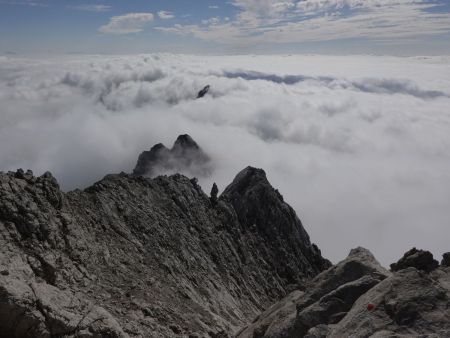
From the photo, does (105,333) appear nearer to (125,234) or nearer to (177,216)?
(125,234)

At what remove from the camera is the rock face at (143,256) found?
27642 mm

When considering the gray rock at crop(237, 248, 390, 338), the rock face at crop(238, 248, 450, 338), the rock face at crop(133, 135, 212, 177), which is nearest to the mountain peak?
the rock face at crop(133, 135, 212, 177)

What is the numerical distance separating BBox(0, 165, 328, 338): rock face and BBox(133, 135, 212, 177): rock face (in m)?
65.5

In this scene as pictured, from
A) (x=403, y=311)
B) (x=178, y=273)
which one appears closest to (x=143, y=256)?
(x=178, y=273)

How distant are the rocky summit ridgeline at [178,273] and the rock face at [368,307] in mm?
82

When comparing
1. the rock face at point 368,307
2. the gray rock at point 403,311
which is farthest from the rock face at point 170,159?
the gray rock at point 403,311

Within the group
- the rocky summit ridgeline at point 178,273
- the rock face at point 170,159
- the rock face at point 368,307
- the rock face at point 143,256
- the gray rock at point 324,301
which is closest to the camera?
the rock face at point 368,307

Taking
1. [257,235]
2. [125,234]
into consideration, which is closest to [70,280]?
[125,234]

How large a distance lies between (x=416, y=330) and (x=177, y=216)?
4950 cm

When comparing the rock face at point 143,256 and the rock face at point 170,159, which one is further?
the rock face at point 170,159

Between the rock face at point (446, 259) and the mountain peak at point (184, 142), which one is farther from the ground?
the rock face at point (446, 259)

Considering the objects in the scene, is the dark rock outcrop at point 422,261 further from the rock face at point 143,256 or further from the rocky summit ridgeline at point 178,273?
the rock face at point 143,256

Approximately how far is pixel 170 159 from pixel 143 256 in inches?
4102

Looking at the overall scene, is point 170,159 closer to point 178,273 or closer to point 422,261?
point 178,273
